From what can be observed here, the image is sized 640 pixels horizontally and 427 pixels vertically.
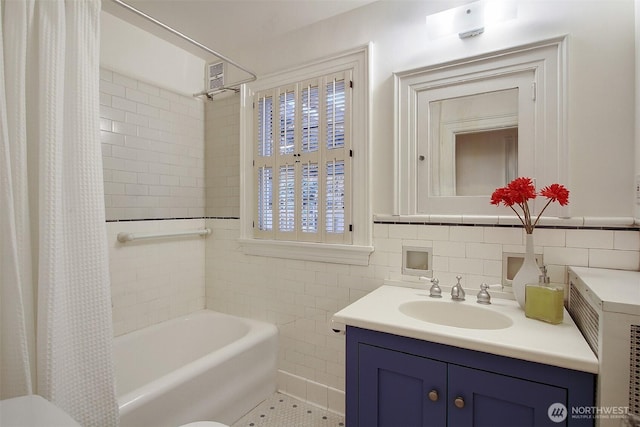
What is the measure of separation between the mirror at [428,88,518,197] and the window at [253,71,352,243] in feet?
1.70

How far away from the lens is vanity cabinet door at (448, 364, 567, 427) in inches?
39.5

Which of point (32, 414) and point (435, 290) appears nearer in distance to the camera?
point (32, 414)

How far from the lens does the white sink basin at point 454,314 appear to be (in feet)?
4.66

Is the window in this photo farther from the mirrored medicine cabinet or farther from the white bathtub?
the white bathtub

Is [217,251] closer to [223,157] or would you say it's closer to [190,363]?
[223,157]

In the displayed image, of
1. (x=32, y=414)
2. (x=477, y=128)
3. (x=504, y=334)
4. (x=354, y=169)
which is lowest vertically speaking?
(x=32, y=414)

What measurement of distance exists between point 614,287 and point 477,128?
0.90 m

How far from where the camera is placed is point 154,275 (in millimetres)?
2281

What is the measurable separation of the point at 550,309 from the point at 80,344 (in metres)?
1.76

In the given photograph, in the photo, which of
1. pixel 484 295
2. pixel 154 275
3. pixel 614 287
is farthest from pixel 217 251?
pixel 614 287

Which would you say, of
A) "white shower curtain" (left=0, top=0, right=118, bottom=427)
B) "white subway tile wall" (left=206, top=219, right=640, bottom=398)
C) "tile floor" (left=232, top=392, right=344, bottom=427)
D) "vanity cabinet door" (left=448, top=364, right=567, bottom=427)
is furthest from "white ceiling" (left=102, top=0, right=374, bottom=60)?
"tile floor" (left=232, top=392, right=344, bottom=427)

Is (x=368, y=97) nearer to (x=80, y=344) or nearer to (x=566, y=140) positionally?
(x=566, y=140)

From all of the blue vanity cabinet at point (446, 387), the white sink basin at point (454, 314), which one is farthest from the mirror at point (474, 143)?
the blue vanity cabinet at point (446, 387)

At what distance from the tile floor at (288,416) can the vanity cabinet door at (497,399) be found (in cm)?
103
